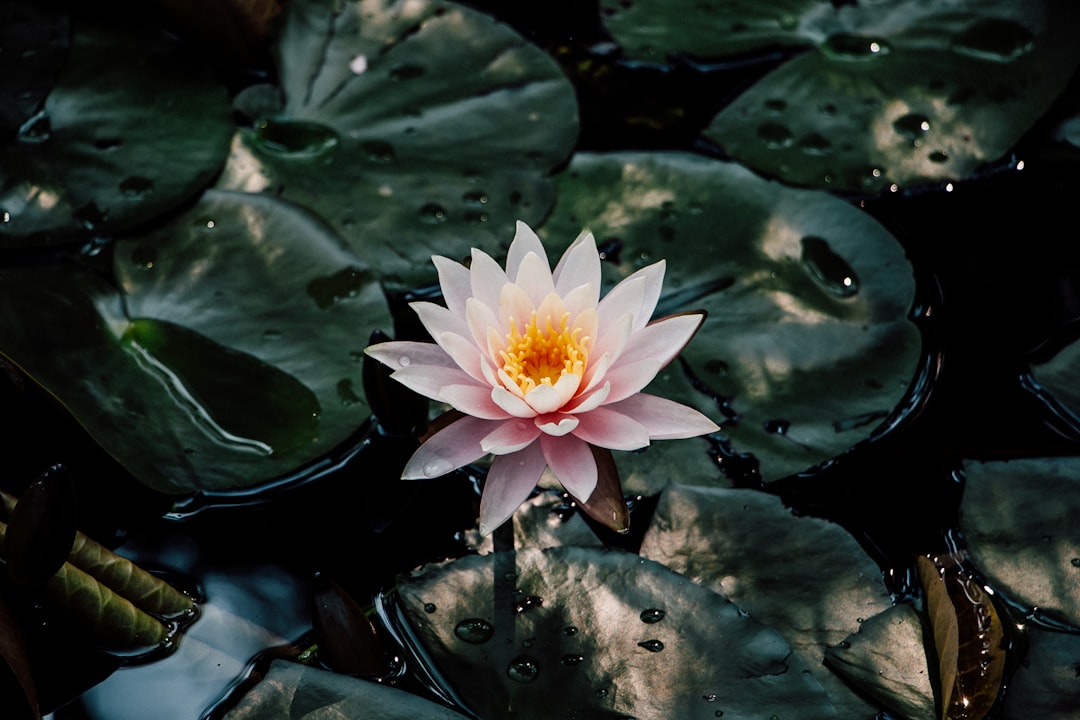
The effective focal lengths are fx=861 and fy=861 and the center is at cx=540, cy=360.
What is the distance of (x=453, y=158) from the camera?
2.51 meters

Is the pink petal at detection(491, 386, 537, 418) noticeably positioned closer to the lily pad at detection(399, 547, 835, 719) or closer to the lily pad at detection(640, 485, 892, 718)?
the lily pad at detection(399, 547, 835, 719)

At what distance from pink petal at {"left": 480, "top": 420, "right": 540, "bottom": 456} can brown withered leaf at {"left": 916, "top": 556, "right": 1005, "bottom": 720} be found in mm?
844

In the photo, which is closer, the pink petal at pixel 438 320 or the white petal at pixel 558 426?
the white petal at pixel 558 426

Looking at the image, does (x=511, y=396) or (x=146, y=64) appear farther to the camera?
(x=146, y=64)

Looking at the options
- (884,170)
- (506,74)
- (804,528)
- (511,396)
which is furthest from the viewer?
(506,74)

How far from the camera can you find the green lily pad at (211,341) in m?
1.95

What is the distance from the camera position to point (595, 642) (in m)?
1.65

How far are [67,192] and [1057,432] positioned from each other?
2615mm

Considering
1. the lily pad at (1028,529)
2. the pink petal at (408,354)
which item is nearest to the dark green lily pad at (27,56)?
the pink petal at (408,354)

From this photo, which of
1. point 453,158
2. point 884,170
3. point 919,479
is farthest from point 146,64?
point 919,479

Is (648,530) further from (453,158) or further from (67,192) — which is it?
(67,192)

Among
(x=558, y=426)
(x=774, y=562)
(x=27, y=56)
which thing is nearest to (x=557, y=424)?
(x=558, y=426)

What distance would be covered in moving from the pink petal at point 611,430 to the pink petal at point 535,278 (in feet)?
0.83

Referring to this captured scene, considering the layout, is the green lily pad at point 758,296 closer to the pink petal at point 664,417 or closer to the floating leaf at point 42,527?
the pink petal at point 664,417
